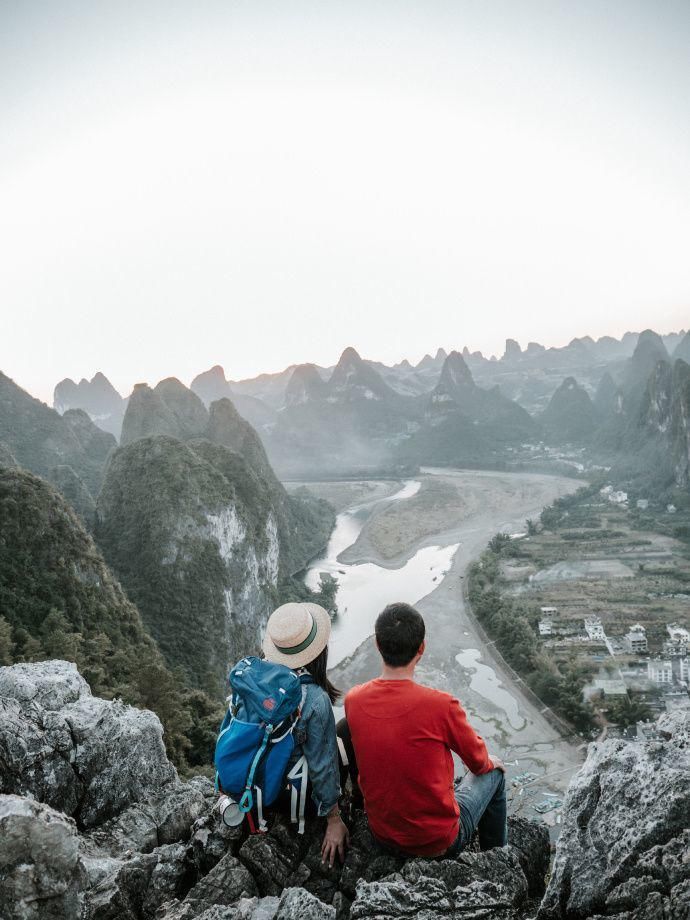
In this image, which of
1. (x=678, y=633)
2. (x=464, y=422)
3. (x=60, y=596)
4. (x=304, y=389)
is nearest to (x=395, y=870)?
(x=60, y=596)

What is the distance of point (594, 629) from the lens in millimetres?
22328

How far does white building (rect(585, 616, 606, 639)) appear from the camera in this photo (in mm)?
21922

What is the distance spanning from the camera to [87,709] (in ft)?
16.9

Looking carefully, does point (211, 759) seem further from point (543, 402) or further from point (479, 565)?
point (543, 402)

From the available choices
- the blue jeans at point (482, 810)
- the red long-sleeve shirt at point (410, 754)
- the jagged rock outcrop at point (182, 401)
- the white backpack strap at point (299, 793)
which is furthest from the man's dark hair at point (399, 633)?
the jagged rock outcrop at point (182, 401)

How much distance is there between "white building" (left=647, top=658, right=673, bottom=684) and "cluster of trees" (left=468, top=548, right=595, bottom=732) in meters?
2.27

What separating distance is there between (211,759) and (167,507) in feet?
43.0

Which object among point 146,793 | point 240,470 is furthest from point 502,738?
point 240,470

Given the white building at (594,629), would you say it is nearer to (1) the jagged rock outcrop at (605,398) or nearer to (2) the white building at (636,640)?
(2) the white building at (636,640)

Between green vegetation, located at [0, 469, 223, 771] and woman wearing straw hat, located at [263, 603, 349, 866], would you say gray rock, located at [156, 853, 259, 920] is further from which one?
green vegetation, located at [0, 469, 223, 771]

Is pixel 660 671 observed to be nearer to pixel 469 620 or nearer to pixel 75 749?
pixel 469 620

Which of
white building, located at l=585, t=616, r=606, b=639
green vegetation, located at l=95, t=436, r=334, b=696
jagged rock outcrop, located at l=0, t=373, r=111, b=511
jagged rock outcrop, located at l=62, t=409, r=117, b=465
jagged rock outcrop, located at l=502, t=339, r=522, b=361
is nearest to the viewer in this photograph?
green vegetation, located at l=95, t=436, r=334, b=696

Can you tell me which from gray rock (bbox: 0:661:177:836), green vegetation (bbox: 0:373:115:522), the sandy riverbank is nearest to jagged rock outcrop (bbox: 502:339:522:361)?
the sandy riverbank

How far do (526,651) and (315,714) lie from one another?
2031 cm
